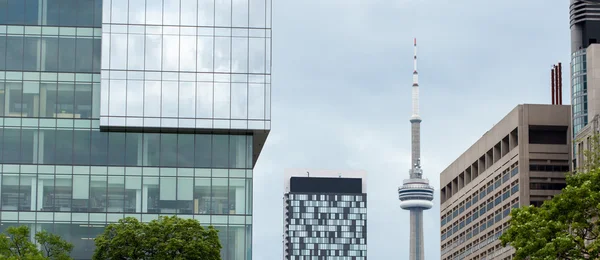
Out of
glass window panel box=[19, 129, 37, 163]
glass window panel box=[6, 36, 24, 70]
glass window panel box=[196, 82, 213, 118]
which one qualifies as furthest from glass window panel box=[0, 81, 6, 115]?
glass window panel box=[196, 82, 213, 118]

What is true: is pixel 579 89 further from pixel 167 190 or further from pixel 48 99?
pixel 48 99

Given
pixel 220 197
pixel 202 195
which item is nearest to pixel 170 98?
pixel 202 195

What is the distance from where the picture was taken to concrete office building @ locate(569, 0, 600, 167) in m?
172

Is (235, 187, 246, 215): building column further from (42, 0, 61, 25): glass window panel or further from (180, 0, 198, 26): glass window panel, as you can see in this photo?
(42, 0, 61, 25): glass window panel

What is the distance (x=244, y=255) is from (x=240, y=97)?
13.0m

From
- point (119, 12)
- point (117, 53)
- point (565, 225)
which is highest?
point (119, 12)

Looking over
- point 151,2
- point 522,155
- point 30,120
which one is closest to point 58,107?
point 30,120

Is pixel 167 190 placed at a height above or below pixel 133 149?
below

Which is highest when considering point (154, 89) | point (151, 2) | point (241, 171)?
point (151, 2)

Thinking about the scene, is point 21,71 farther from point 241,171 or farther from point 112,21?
point 241,171

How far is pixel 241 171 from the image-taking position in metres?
102

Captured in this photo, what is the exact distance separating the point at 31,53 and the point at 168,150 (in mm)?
14240

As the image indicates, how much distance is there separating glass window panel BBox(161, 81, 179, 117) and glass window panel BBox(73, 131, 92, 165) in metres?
6.66

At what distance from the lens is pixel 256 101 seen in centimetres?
10269
